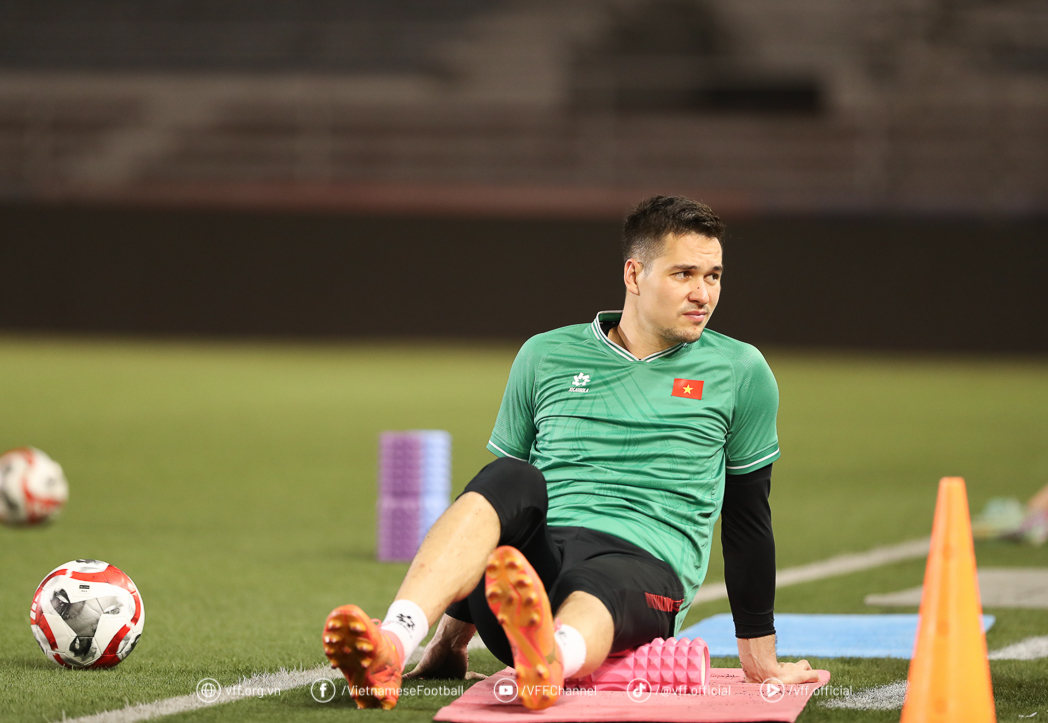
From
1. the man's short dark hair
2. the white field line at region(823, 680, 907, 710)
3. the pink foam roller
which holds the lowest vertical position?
the white field line at region(823, 680, 907, 710)

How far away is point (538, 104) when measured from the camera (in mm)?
22984

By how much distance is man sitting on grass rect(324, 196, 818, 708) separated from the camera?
3977 mm

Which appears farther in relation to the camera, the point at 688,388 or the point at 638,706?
the point at 688,388

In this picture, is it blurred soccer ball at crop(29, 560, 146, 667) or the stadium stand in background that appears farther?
the stadium stand in background

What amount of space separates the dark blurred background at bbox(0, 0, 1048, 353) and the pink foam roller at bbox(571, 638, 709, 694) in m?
15.6

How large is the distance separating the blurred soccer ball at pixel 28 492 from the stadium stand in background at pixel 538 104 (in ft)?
45.0

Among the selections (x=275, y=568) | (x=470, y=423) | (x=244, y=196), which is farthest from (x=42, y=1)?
(x=275, y=568)

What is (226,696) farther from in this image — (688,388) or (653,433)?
(688,388)

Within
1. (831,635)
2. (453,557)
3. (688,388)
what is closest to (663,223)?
(688,388)

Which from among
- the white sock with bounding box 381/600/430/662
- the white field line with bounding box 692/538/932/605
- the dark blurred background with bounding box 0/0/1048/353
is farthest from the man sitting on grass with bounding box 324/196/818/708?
the dark blurred background with bounding box 0/0/1048/353

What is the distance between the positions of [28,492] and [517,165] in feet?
50.8

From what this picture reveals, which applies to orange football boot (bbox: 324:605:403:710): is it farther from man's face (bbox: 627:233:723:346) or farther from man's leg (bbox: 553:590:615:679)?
man's face (bbox: 627:233:723:346)

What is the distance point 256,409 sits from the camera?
14305mm

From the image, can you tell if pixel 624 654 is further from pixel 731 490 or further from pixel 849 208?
pixel 849 208
